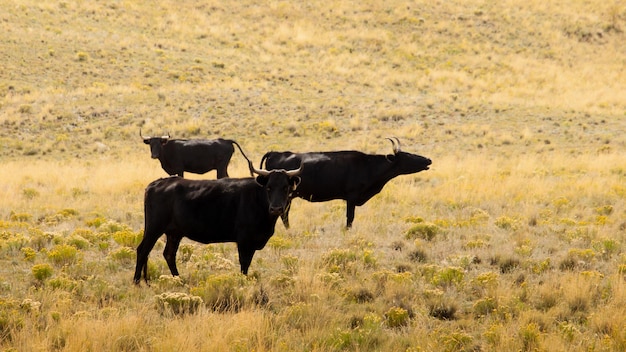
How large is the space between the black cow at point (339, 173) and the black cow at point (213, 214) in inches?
167

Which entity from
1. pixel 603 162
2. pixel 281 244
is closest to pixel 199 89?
pixel 603 162

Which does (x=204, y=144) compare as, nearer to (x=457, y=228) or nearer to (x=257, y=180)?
(x=457, y=228)

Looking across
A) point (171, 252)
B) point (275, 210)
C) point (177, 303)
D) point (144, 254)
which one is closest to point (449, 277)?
point (275, 210)

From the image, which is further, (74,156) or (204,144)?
(74,156)

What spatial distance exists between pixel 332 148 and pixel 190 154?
10.2 meters

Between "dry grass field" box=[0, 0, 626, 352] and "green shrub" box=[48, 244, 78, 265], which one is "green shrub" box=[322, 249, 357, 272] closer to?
"dry grass field" box=[0, 0, 626, 352]

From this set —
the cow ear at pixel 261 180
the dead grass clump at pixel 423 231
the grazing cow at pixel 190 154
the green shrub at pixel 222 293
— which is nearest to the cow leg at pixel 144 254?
the green shrub at pixel 222 293

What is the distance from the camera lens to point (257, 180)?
30.4ft

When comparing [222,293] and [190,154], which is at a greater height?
[190,154]

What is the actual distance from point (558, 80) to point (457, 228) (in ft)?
125

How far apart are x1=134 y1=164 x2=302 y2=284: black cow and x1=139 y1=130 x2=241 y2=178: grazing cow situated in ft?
33.9

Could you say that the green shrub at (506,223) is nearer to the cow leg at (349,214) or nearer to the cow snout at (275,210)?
the cow leg at (349,214)

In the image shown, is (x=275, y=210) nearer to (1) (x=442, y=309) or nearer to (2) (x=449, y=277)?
(1) (x=442, y=309)

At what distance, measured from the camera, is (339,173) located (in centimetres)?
1393
